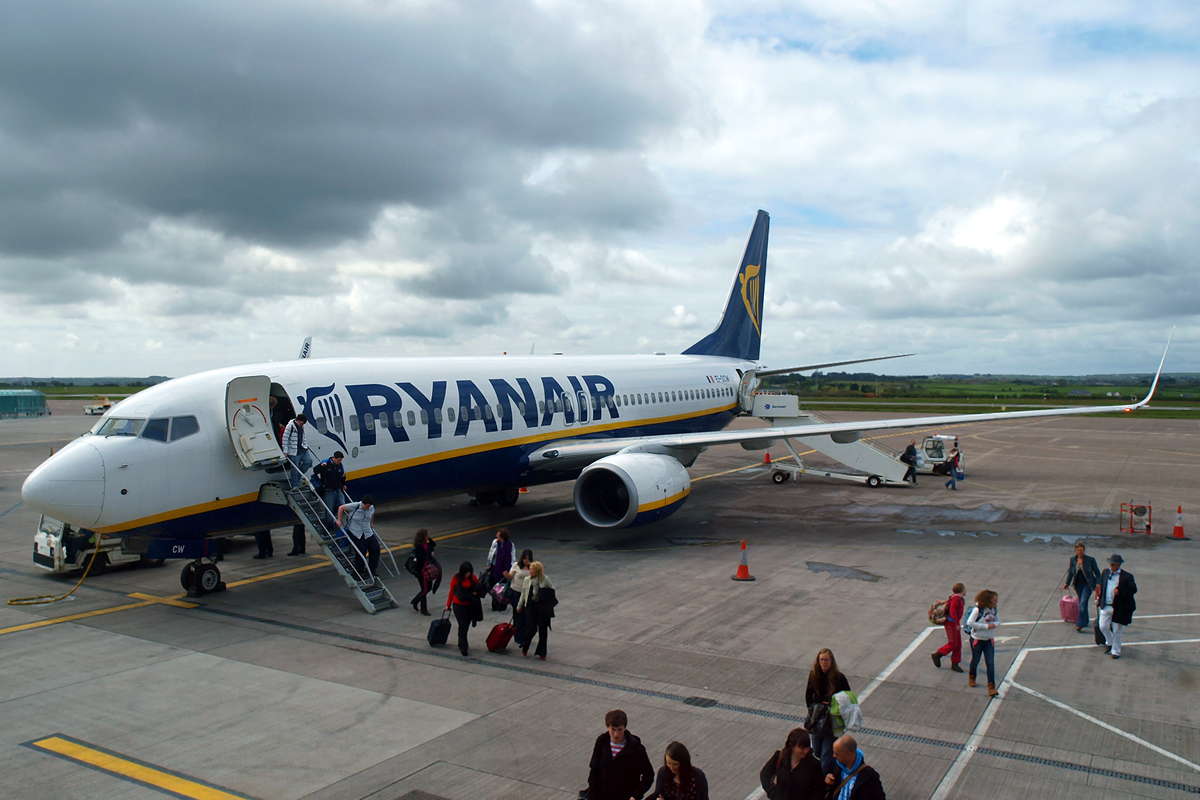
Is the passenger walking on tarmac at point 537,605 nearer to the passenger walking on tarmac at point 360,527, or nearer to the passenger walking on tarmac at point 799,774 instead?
the passenger walking on tarmac at point 360,527

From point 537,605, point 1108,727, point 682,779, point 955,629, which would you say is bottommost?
point 1108,727

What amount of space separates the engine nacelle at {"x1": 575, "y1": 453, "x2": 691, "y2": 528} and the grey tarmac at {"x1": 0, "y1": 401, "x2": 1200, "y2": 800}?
92 centimetres

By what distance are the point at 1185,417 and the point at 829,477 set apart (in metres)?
65.7

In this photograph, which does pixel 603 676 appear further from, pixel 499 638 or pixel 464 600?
pixel 464 600

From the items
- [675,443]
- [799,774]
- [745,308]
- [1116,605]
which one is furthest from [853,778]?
[745,308]

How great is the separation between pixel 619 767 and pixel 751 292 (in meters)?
30.6

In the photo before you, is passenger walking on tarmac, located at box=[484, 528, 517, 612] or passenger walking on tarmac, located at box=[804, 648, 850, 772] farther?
passenger walking on tarmac, located at box=[484, 528, 517, 612]

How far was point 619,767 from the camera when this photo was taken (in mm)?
6402

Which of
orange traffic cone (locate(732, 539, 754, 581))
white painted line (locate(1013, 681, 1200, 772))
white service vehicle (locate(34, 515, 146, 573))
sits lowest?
white painted line (locate(1013, 681, 1200, 772))

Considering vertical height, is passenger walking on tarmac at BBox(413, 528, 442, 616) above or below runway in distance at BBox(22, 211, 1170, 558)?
below

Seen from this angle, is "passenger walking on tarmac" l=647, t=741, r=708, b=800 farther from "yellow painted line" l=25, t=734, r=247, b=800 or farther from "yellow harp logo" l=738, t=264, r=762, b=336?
"yellow harp logo" l=738, t=264, r=762, b=336

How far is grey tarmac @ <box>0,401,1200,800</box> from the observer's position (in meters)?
8.19

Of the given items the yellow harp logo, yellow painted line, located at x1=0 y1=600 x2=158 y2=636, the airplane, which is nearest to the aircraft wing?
the airplane

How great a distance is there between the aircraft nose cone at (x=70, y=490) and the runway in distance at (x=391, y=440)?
22mm
